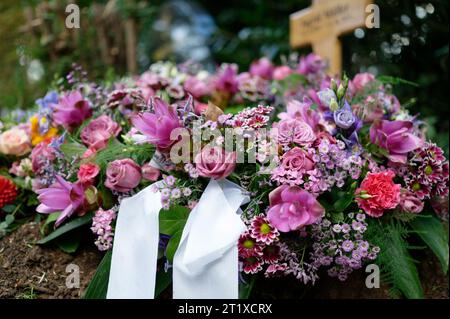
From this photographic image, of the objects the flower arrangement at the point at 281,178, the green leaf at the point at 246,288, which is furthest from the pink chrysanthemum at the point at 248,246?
the green leaf at the point at 246,288

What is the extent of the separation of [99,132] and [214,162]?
399mm

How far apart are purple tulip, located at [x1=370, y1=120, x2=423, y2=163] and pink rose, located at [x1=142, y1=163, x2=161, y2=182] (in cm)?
53

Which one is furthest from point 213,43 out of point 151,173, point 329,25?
point 151,173

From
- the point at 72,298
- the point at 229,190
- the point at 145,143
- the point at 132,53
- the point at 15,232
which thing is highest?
the point at 132,53

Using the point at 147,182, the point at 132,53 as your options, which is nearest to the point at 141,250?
the point at 147,182

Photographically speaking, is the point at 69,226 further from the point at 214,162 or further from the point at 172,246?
the point at 214,162

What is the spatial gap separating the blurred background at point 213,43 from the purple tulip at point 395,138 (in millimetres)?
272

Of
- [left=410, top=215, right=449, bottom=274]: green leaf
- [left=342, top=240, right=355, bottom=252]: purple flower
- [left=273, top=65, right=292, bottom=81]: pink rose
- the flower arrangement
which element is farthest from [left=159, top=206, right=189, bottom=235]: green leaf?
[left=273, top=65, right=292, bottom=81]: pink rose

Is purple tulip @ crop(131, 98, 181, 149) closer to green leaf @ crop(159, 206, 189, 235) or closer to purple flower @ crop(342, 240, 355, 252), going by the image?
green leaf @ crop(159, 206, 189, 235)

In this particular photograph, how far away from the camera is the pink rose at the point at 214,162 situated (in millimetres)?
1005

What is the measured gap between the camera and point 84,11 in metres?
2.45

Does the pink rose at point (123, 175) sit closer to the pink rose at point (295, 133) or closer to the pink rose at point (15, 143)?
the pink rose at point (295, 133)
